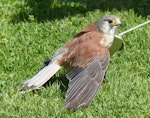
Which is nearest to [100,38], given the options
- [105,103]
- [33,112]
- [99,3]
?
[105,103]

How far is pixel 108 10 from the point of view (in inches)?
359

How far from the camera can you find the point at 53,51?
7570 millimetres

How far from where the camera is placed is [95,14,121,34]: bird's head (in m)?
6.75

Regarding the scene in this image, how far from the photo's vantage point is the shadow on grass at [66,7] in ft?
29.5

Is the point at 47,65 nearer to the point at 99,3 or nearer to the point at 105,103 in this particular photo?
the point at 105,103

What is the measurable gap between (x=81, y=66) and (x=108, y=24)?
897mm

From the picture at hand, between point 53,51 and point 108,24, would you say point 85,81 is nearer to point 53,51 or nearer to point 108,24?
point 108,24

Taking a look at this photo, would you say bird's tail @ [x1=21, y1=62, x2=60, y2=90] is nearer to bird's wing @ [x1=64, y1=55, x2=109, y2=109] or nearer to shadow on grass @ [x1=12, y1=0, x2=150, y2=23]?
bird's wing @ [x1=64, y1=55, x2=109, y2=109]

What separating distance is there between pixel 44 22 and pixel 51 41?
0.81 meters

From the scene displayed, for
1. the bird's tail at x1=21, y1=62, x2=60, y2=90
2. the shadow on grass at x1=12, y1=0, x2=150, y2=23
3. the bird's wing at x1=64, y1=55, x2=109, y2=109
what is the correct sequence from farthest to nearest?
the shadow on grass at x1=12, y1=0, x2=150, y2=23
the bird's tail at x1=21, y1=62, x2=60, y2=90
the bird's wing at x1=64, y1=55, x2=109, y2=109

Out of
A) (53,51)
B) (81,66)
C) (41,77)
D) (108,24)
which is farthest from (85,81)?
(53,51)

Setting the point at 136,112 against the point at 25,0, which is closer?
the point at 136,112

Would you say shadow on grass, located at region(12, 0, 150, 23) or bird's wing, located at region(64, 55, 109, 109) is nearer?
bird's wing, located at region(64, 55, 109, 109)

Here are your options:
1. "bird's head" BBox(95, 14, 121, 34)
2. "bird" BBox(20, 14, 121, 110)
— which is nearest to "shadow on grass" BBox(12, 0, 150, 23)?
"bird's head" BBox(95, 14, 121, 34)
